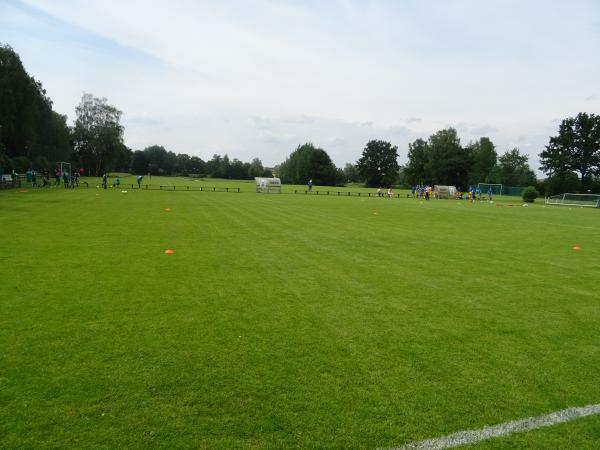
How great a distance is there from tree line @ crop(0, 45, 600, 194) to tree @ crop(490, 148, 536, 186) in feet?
0.68

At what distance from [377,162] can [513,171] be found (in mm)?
36836

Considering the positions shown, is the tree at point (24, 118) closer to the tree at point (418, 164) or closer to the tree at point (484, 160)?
the tree at point (418, 164)

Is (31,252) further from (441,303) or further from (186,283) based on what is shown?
(441,303)

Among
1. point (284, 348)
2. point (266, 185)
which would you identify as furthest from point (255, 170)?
point (284, 348)

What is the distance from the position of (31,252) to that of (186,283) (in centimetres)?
467

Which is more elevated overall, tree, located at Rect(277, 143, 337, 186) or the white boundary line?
tree, located at Rect(277, 143, 337, 186)

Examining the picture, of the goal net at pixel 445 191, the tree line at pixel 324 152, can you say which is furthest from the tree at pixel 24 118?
the goal net at pixel 445 191

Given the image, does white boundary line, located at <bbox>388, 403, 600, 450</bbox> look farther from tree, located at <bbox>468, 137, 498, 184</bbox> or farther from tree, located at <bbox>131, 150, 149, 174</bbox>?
tree, located at <bbox>131, 150, 149, 174</bbox>

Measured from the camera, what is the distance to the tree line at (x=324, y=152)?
50984 millimetres

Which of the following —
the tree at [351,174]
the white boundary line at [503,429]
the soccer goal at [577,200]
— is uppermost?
the tree at [351,174]

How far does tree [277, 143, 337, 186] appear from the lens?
119062mm

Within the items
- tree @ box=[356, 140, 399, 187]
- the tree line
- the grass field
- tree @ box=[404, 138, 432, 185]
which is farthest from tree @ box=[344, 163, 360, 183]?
the grass field

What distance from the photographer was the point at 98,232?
1271cm

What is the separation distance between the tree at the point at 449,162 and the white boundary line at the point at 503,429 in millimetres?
95197
